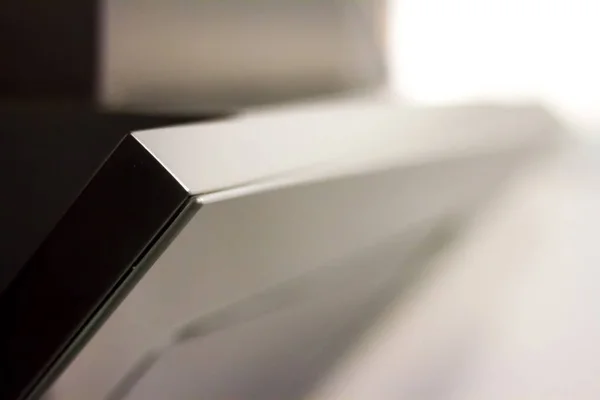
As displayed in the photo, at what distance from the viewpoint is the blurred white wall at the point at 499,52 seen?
1.12 m

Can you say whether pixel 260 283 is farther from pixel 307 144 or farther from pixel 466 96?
pixel 466 96

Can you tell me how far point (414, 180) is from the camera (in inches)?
23.8

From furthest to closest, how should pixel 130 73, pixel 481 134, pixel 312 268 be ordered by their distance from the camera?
pixel 481 134, pixel 130 73, pixel 312 268

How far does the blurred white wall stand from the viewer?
1.12m

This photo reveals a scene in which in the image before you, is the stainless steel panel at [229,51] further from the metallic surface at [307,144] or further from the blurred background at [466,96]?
the metallic surface at [307,144]

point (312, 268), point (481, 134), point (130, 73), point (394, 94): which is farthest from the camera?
point (394, 94)

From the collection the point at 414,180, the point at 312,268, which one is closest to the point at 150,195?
the point at 312,268

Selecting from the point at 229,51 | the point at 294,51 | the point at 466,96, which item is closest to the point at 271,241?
the point at 229,51

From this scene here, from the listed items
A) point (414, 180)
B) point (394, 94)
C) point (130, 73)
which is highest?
point (394, 94)

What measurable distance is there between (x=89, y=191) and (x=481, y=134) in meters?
0.50

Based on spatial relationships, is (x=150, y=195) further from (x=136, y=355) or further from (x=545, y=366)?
(x=545, y=366)

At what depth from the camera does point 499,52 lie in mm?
1190

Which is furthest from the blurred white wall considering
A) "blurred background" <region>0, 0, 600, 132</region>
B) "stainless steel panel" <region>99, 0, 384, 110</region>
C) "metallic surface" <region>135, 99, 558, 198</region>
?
"metallic surface" <region>135, 99, 558, 198</region>

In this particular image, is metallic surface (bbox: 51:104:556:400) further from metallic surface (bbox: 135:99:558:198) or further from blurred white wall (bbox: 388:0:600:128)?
blurred white wall (bbox: 388:0:600:128)
